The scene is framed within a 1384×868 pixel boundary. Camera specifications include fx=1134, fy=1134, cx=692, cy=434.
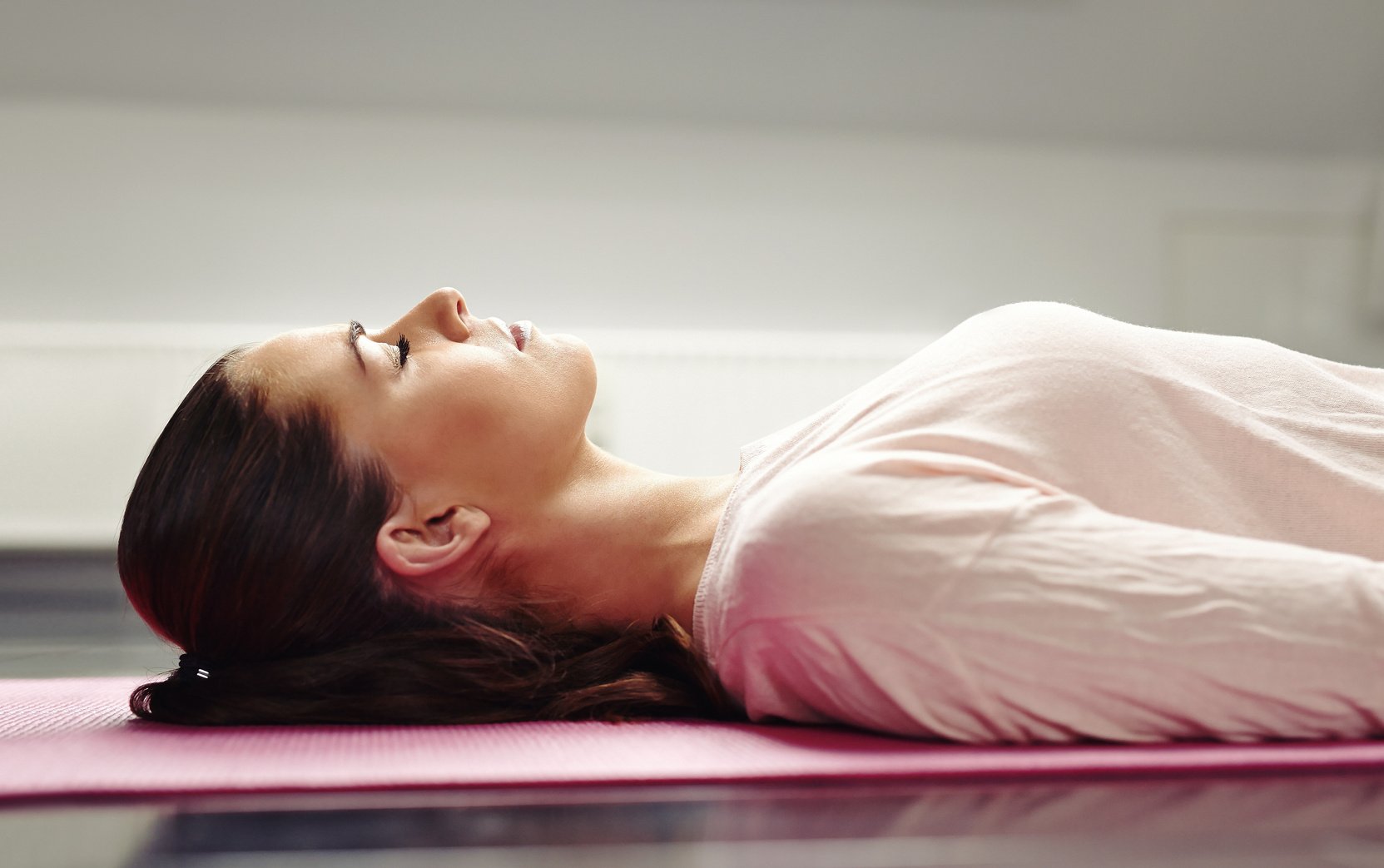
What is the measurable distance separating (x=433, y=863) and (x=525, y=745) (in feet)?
1.06

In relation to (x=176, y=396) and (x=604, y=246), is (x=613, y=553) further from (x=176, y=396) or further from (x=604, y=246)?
(x=176, y=396)

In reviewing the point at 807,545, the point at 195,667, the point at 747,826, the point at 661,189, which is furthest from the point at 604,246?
the point at 747,826

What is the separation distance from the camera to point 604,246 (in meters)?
2.83

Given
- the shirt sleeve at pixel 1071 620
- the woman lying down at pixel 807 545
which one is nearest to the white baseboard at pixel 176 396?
the woman lying down at pixel 807 545

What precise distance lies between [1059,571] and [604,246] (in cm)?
219

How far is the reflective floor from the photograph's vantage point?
0.54m

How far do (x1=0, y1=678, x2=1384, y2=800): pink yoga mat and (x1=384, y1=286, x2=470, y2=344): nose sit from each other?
41 cm

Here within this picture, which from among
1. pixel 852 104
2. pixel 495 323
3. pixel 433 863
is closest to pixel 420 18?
pixel 852 104

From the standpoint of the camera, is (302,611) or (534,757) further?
(302,611)

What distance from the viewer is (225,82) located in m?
2.69

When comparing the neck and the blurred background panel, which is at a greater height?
the blurred background panel

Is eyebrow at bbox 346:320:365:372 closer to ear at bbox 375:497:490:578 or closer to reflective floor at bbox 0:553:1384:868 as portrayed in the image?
ear at bbox 375:497:490:578

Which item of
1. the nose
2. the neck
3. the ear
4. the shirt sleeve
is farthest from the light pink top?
the nose

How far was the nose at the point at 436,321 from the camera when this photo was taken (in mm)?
1178
